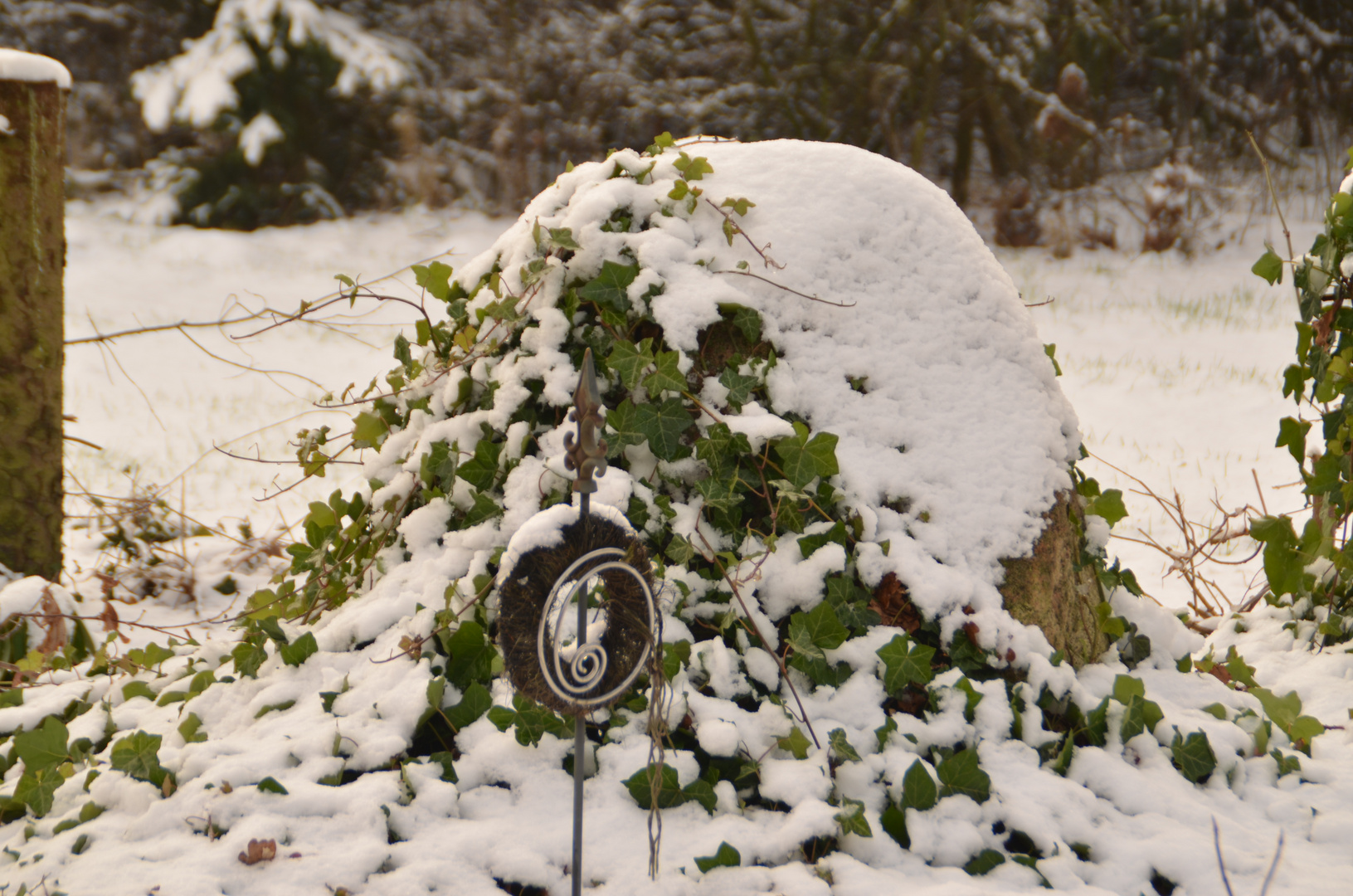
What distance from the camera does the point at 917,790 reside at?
6.01 ft

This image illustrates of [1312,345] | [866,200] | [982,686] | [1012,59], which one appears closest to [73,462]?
[866,200]

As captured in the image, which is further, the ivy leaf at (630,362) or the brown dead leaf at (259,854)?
the ivy leaf at (630,362)

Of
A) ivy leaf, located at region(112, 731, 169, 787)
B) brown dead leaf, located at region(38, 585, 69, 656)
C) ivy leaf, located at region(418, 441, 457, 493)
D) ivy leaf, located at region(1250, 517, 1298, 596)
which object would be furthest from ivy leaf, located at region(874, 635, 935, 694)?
brown dead leaf, located at region(38, 585, 69, 656)

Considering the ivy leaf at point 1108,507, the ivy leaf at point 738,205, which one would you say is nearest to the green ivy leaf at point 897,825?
the ivy leaf at point 1108,507

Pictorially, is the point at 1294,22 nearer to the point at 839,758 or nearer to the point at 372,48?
the point at 372,48

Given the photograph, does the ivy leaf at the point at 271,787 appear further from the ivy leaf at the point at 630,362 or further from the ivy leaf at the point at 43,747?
the ivy leaf at the point at 630,362

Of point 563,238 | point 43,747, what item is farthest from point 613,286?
point 43,747

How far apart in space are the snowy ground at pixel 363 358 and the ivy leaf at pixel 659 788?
1320 mm

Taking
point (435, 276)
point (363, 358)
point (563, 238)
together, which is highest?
point (563, 238)

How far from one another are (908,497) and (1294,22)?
1466cm

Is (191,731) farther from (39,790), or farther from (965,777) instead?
(965,777)

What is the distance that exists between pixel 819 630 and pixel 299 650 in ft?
3.90

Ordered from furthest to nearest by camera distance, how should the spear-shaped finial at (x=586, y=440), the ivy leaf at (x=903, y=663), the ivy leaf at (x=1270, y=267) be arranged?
1. the ivy leaf at (x=1270, y=267)
2. the ivy leaf at (x=903, y=663)
3. the spear-shaped finial at (x=586, y=440)

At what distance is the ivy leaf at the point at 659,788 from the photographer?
181 centimetres
